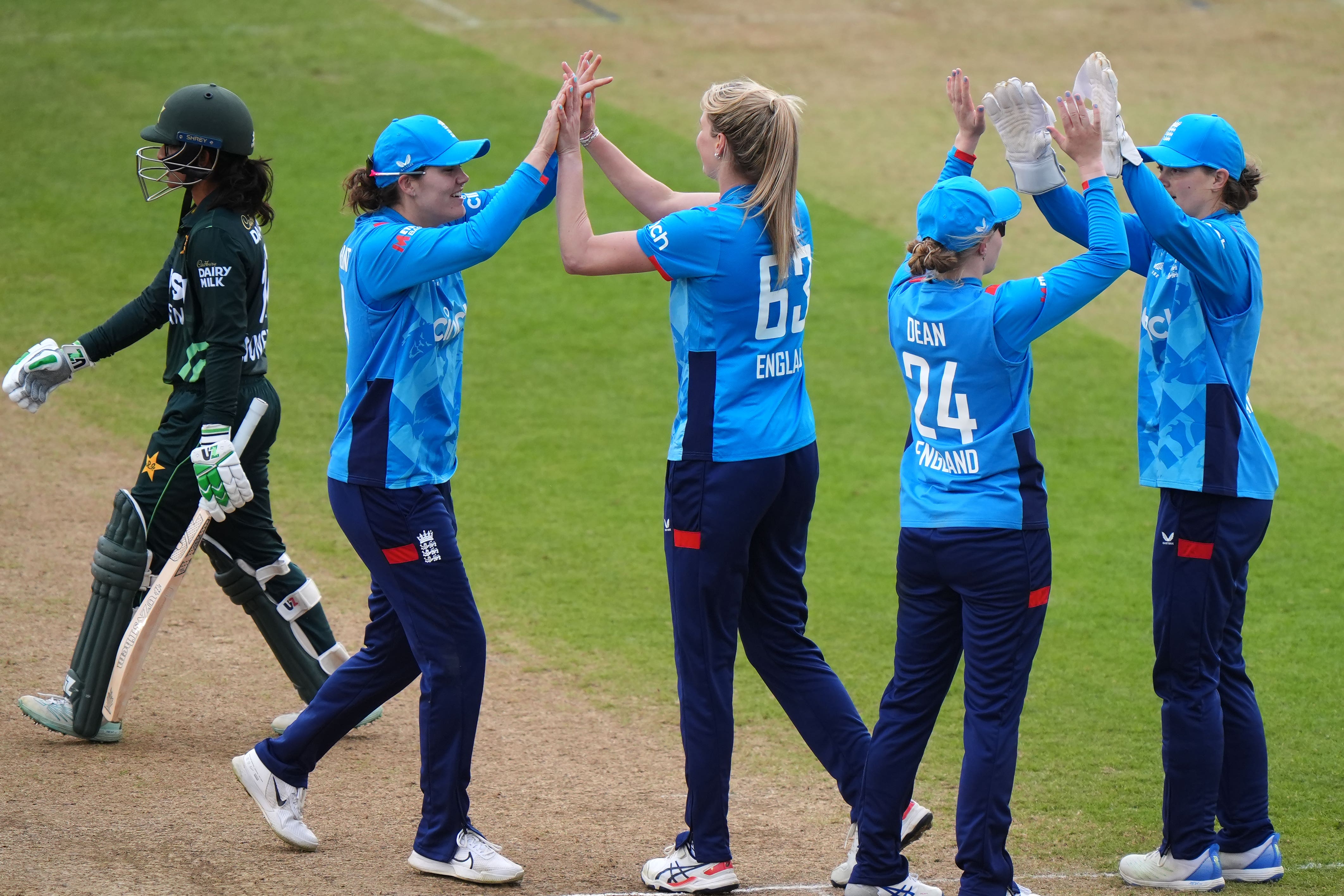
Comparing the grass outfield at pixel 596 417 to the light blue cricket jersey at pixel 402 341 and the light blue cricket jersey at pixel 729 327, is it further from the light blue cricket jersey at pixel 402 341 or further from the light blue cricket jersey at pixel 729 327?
the light blue cricket jersey at pixel 402 341

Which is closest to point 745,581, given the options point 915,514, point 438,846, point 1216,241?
point 915,514

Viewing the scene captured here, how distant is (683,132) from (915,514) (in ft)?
34.4

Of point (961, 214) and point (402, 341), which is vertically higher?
point (961, 214)

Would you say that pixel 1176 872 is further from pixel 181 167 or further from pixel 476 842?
pixel 181 167

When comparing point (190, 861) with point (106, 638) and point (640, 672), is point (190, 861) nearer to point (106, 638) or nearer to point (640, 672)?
point (106, 638)

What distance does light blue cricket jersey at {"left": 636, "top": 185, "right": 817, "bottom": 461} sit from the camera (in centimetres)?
403

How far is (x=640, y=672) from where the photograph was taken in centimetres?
623

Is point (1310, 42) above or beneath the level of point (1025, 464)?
above

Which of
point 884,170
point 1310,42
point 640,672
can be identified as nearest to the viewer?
point 640,672

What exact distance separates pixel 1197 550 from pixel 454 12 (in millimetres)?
14795

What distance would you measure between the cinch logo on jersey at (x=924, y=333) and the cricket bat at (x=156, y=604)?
8.14 ft

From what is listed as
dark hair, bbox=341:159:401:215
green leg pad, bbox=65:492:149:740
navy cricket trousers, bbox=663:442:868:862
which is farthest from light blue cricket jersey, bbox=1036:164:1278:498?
green leg pad, bbox=65:492:149:740

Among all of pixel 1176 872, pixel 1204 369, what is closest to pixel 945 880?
pixel 1176 872

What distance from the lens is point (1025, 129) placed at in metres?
4.13
